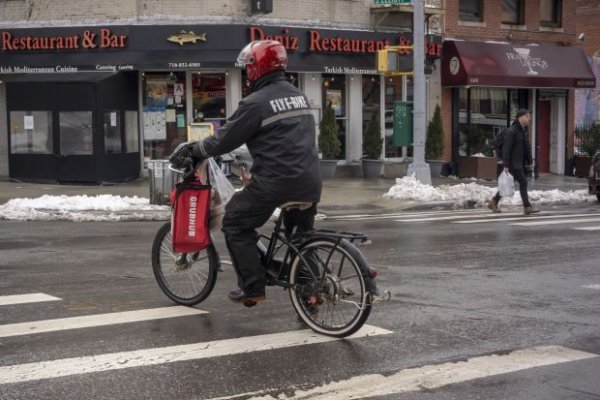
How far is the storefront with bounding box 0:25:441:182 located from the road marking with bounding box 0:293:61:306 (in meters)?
12.7

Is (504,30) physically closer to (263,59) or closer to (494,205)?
(494,205)

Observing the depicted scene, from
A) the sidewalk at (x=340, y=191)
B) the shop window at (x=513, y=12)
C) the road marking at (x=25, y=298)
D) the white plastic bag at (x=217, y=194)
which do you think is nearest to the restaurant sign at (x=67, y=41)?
the sidewalk at (x=340, y=191)

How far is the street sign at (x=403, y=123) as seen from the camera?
19.7 metres

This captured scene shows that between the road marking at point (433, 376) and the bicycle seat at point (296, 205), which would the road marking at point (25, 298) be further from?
the road marking at point (433, 376)

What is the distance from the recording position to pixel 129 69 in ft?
67.5

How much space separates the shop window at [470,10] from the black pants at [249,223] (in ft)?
65.4

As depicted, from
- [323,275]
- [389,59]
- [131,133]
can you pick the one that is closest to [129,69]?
[131,133]

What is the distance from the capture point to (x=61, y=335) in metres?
6.21

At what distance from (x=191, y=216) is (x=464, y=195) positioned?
40.1ft

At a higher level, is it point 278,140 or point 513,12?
point 513,12

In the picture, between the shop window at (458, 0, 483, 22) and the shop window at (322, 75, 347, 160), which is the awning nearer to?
the shop window at (458, 0, 483, 22)

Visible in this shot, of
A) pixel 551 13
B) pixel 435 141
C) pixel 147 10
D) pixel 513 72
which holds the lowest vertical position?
pixel 435 141

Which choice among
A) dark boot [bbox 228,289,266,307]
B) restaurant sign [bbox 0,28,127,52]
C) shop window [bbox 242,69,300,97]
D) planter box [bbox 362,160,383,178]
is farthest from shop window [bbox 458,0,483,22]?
dark boot [bbox 228,289,266,307]

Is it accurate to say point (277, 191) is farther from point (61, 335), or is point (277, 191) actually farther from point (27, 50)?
point (27, 50)
